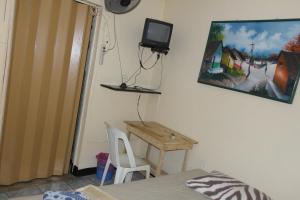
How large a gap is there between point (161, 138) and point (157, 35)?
1.18 metres

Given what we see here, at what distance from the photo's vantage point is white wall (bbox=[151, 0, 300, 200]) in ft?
7.14

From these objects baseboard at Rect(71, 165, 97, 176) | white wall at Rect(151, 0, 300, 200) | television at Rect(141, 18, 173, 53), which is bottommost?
baseboard at Rect(71, 165, 97, 176)

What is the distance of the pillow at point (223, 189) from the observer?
1829mm

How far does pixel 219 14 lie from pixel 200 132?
4.05 ft

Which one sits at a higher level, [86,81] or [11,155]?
[86,81]

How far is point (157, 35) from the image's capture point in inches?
122

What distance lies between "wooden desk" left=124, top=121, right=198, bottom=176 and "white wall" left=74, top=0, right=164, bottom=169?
0.94ft

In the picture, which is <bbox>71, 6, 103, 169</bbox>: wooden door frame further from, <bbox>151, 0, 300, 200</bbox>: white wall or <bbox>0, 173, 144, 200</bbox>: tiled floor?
<bbox>151, 0, 300, 200</bbox>: white wall

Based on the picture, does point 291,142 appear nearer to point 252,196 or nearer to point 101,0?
point 252,196

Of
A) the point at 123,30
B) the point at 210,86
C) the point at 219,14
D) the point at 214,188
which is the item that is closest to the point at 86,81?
the point at 123,30

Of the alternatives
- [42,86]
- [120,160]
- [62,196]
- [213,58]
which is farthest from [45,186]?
[213,58]

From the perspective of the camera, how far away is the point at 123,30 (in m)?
3.14

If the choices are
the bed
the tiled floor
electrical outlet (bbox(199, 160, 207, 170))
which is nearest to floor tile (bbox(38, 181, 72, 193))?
the tiled floor

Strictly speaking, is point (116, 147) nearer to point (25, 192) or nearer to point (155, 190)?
point (155, 190)
